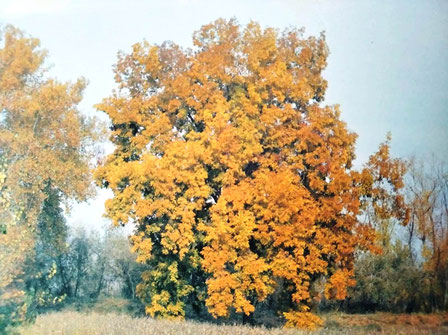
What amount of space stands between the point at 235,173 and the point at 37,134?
11.1 m

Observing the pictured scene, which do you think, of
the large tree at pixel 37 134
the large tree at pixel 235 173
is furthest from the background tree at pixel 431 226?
the large tree at pixel 37 134

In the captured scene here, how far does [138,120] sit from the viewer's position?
21.8m

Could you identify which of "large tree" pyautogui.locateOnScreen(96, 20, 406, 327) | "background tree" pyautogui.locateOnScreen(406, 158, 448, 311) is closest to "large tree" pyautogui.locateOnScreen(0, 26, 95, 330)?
"large tree" pyautogui.locateOnScreen(96, 20, 406, 327)

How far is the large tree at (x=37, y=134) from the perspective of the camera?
892 inches

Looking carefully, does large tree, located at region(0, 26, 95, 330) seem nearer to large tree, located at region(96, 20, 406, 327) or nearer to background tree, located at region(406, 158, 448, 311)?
large tree, located at region(96, 20, 406, 327)

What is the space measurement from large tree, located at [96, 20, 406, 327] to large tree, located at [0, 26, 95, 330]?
3.63 meters

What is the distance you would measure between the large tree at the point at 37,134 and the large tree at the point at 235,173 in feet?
11.9

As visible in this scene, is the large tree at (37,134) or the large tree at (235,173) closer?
the large tree at (235,173)

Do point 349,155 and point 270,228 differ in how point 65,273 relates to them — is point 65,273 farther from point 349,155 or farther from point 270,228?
point 349,155

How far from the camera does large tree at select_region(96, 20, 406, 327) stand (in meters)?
18.8

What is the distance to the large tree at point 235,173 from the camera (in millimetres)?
18828

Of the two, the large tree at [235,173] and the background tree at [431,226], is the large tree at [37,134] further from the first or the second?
the background tree at [431,226]

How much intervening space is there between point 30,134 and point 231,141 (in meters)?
10.3

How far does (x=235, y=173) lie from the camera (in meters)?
20.5
